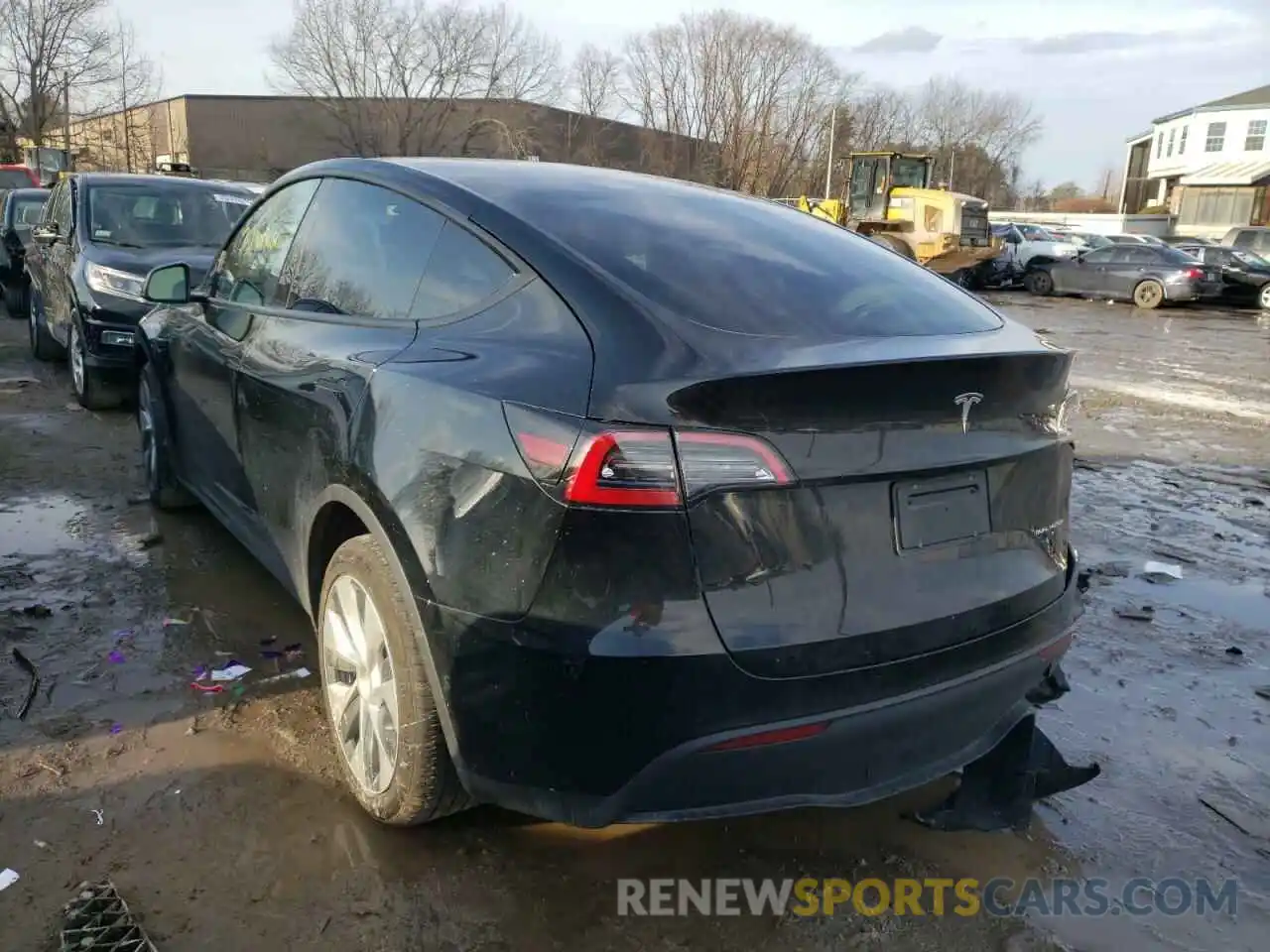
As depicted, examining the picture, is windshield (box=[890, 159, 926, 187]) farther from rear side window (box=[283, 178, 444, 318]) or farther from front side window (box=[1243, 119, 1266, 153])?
front side window (box=[1243, 119, 1266, 153])

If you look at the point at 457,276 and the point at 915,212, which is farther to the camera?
the point at 915,212

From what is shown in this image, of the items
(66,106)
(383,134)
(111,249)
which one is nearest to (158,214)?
(111,249)

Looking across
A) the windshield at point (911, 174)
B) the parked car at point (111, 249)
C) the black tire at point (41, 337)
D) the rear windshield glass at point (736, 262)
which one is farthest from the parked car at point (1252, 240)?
the rear windshield glass at point (736, 262)

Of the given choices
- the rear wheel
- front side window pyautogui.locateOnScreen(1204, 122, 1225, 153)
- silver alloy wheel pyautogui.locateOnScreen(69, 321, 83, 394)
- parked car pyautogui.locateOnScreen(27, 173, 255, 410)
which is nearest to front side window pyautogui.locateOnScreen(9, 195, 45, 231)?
parked car pyautogui.locateOnScreen(27, 173, 255, 410)

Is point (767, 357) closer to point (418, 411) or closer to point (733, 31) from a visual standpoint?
point (418, 411)

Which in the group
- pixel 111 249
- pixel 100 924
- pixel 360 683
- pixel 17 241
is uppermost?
pixel 111 249

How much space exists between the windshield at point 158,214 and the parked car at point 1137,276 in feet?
68.0

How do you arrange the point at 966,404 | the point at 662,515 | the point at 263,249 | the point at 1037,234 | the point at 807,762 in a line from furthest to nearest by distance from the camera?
the point at 1037,234 < the point at 263,249 < the point at 966,404 < the point at 807,762 < the point at 662,515

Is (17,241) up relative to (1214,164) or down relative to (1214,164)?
down

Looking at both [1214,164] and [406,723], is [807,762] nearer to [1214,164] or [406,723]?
[406,723]

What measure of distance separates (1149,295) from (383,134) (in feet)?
152

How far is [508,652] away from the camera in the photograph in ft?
6.78

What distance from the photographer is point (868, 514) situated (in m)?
2.07

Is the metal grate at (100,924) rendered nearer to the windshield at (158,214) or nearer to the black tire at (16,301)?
the windshield at (158,214)
